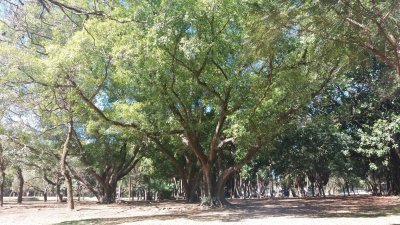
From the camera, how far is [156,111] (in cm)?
→ 1953

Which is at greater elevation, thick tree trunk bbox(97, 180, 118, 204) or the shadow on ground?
thick tree trunk bbox(97, 180, 118, 204)

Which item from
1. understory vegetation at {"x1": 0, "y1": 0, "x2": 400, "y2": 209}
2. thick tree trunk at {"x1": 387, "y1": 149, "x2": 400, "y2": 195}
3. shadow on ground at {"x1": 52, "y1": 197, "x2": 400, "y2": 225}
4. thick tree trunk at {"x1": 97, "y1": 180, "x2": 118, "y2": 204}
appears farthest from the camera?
thick tree trunk at {"x1": 97, "y1": 180, "x2": 118, "y2": 204}

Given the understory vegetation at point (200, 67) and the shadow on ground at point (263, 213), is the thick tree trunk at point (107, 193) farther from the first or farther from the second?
the shadow on ground at point (263, 213)

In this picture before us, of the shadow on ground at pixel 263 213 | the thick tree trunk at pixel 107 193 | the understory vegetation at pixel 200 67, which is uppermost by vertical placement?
the understory vegetation at pixel 200 67

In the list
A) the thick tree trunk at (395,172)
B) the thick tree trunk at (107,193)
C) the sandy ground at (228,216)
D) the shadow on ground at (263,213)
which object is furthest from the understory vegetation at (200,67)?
the thick tree trunk at (107,193)

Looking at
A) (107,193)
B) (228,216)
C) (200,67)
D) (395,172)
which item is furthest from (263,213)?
(107,193)

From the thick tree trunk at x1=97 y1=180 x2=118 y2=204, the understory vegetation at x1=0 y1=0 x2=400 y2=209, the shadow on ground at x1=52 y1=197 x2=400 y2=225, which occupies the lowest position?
the shadow on ground at x1=52 y1=197 x2=400 y2=225

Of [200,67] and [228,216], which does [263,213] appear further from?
[200,67]

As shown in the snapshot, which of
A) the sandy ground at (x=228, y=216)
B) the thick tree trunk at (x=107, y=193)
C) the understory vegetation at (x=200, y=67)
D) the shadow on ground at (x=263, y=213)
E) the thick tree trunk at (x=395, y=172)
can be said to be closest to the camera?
the understory vegetation at (x=200, y=67)

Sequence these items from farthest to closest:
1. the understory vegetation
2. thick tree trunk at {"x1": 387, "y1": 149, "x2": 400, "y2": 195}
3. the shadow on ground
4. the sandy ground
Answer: thick tree trunk at {"x1": 387, "y1": 149, "x2": 400, "y2": 195}
the shadow on ground
the sandy ground
the understory vegetation

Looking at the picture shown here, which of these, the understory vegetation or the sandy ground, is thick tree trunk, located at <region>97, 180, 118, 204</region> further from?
the sandy ground

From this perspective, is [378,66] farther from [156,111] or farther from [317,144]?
[156,111]

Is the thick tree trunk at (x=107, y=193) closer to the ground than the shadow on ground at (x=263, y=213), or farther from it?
farther from it

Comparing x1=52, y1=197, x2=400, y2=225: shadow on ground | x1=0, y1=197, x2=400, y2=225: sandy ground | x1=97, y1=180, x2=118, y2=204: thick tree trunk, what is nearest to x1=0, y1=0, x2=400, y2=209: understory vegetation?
x1=52, y1=197, x2=400, y2=225: shadow on ground
